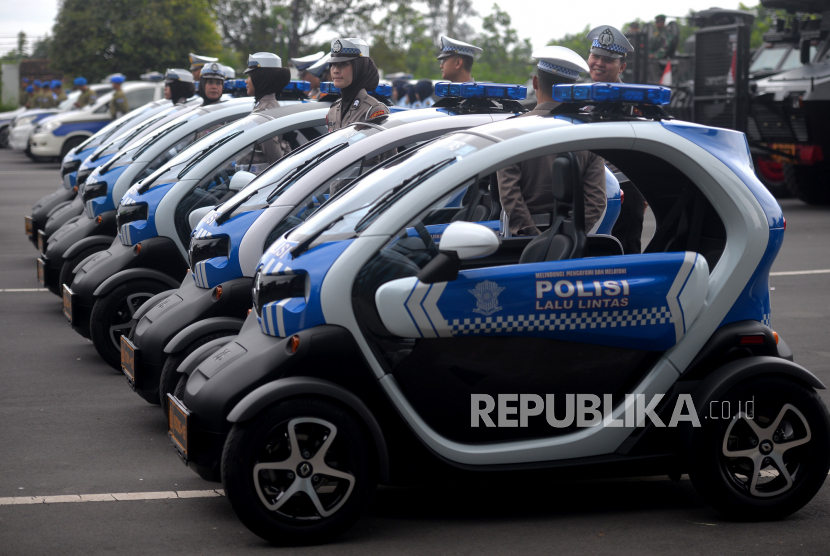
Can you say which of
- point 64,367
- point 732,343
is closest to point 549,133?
point 732,343

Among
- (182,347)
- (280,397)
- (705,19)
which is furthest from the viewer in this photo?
(705,19)

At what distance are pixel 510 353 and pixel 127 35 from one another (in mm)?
36567

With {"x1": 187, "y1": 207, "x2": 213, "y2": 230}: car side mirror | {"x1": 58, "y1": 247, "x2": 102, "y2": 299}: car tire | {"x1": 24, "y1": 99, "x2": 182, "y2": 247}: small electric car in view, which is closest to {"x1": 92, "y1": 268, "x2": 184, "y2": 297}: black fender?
{"x1": 187, "y1": 207, "x2": 213, "y2": 230}: car side mirror

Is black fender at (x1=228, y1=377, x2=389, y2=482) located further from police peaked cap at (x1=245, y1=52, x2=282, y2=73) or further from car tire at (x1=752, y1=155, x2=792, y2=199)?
car tire at (x1=752, y1=155, x2=792, y2=199)

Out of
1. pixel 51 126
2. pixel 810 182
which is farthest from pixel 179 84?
pixel 51 126

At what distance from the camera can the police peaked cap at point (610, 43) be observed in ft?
21.2

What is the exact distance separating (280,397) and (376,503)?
92cm

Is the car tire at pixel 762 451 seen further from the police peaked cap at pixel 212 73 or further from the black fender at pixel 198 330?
the police peaked cap at pixel 212 73

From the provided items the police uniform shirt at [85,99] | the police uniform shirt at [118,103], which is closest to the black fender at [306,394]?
the police uniform shirt at [118,103]

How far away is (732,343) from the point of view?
4266mm

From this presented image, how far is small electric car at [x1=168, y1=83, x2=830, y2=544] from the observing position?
154 inches

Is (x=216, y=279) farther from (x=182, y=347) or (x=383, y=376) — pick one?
(x=383, y=376)

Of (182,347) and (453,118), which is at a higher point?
(453,118)

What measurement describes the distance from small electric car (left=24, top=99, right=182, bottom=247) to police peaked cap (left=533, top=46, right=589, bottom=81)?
6708mm
